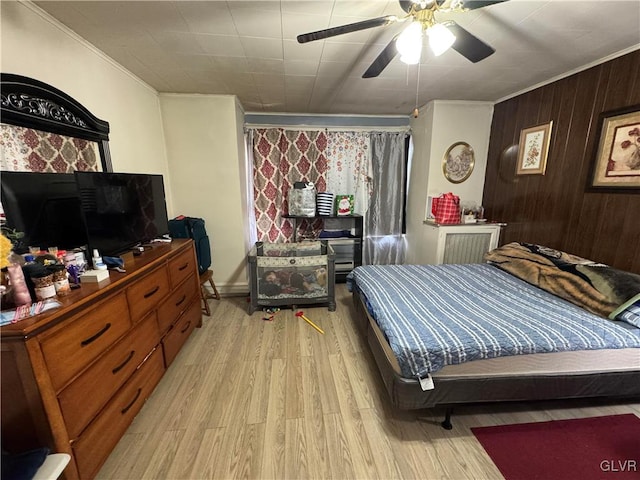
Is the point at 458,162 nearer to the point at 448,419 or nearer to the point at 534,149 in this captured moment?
the point at 534,149

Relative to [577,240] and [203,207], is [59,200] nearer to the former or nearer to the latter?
[203,207]

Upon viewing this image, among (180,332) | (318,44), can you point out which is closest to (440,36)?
(318,44)

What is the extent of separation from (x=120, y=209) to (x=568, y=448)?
9.67 ft

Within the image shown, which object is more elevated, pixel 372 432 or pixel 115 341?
pixel 115 341

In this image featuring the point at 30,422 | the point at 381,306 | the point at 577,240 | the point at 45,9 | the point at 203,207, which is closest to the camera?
the point at 30,422

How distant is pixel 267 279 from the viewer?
2719 mm

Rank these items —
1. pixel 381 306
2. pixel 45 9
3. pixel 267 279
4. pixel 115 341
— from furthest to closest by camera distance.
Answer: pixel 267 279
pixel 381 306
pixel 45 9
pixel 115 341

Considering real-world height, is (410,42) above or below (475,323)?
above

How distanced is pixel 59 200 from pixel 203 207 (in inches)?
61.9

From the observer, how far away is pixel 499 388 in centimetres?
144

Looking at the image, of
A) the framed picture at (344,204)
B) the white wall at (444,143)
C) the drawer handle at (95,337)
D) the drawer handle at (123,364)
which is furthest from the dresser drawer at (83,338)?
Result: the white wall at (444,143)

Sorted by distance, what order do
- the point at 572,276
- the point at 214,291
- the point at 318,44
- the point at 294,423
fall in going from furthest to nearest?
the point at 214,291, the point at 572,276, the point at 318,44, the point at 294,423

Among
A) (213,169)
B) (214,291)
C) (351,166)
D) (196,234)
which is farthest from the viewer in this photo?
(351,166)

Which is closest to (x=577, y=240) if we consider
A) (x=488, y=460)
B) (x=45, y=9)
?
(x=488, y=460)
